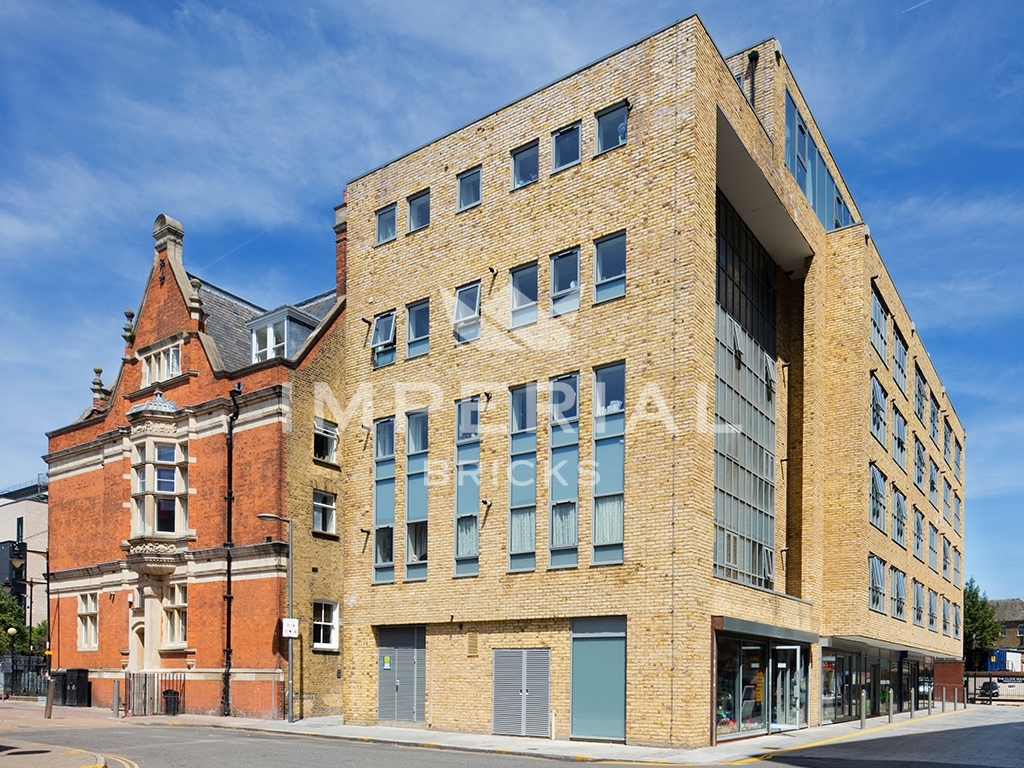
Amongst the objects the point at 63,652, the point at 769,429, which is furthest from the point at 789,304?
the point at 63,652

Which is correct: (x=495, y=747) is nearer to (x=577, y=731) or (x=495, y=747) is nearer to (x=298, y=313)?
(x=577, y=731)

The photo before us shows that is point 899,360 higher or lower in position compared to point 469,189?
lower

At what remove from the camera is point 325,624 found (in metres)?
34.2

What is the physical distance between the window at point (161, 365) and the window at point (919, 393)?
103 feet

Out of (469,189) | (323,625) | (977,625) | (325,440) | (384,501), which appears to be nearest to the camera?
(469,189)

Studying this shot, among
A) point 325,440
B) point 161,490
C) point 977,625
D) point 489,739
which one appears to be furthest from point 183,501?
point 977,625

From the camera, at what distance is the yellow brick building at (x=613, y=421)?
24.8 metres

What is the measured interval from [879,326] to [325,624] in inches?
889

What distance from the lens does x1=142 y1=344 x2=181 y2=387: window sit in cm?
3797

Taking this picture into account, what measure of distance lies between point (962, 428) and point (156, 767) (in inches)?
2272

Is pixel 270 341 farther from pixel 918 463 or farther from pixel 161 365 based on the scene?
pixel 918 463

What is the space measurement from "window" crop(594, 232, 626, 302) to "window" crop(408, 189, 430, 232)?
6998 millimetres

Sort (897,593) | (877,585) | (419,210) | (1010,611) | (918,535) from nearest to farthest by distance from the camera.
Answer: (419,210)
(877,585)
(897,593)
(918,535)
(1010,611)

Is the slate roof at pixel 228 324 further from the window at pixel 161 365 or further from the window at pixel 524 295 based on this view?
the window at pixel 524 295
